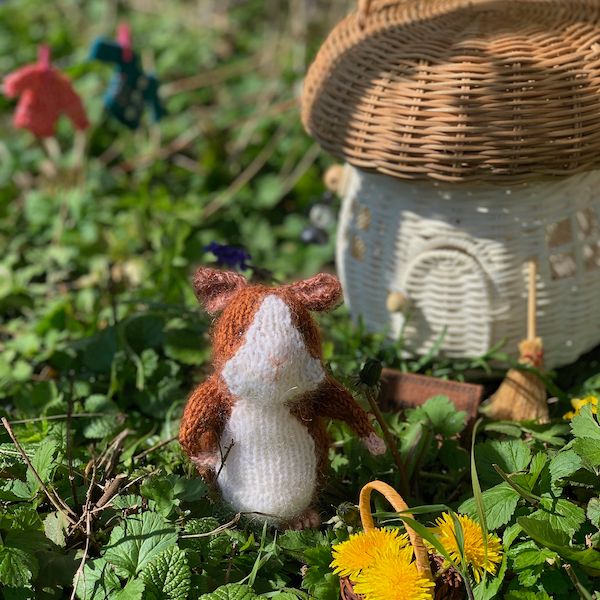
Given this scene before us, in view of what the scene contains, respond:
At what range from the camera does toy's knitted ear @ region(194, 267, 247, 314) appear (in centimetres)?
150

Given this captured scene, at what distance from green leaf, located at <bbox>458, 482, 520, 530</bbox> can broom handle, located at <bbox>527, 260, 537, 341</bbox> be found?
20.8 inches

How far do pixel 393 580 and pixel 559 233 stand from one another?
3.66ft

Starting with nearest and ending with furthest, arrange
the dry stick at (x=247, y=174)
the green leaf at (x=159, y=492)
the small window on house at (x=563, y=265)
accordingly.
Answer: the green leaf at (x=159, y=492) < the small window on house at (x=563, y=265) < the dry stick at (x=247, y=174)

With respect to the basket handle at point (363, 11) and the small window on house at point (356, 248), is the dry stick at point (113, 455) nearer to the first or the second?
the small window on house at point (356, 248)

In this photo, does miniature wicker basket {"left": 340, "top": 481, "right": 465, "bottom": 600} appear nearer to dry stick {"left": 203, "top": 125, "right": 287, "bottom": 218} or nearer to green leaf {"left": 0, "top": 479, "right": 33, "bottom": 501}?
green leaf {"left": 0, "top": 479, "right": 33, "bottom": 501}

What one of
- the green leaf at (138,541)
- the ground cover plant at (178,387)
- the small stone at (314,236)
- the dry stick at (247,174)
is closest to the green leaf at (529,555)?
the ground cover plant at (178,387)

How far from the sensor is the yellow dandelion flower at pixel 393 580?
1294 mm

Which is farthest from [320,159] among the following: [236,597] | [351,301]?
[236,597]

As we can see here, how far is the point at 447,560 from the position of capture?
1346mm

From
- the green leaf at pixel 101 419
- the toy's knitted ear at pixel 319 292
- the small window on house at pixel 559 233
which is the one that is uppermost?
the toy's knitted ear at pixel 319 292

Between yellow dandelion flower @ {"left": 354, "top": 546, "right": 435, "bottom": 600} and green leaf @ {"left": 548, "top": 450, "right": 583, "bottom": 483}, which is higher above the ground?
green leaf @ {"left": 548, "top": 450, "right": 583, "bottom": 483}

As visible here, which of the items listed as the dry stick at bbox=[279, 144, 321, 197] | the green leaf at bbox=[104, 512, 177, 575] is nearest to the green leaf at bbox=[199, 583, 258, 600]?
the green leaf at bbox=[104, 512, 177, 575]

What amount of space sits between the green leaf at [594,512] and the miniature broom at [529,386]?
1.39 feet

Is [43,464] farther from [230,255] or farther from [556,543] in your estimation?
[556,543]
